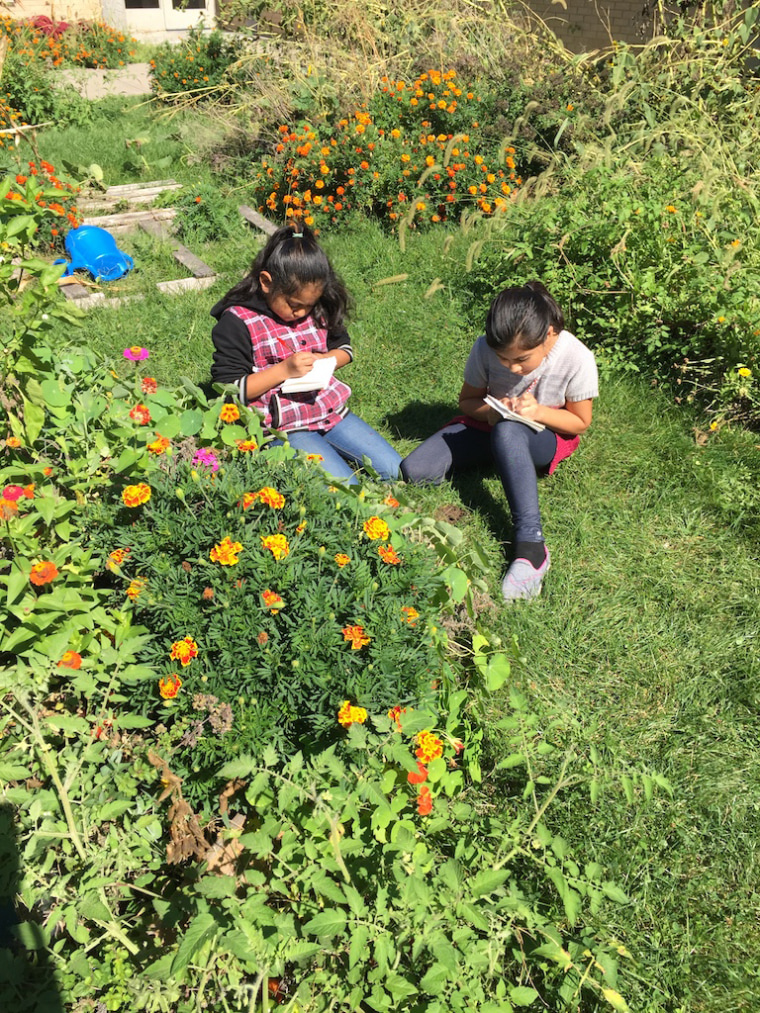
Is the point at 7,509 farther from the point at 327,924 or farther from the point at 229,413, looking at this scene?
the point at 327,924

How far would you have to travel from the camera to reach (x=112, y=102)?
9.72 m

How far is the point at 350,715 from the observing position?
1660 mm

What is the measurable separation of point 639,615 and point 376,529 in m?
1.40

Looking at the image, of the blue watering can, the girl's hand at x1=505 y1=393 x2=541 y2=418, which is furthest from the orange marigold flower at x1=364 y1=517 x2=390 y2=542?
the blue watering can

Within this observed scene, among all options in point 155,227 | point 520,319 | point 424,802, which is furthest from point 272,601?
point 155,227

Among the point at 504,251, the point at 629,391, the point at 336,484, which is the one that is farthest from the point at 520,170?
the point at 336,484

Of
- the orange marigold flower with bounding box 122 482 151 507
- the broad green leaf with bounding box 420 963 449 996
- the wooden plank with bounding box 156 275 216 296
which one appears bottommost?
the wooden plank with bounding box 156 275 216 296

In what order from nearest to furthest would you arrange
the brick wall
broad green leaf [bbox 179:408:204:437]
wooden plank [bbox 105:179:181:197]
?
broad green leaf [bbox 179:408:204:437]
wooden plank [bbox 105:179:181:197]
the brick wall

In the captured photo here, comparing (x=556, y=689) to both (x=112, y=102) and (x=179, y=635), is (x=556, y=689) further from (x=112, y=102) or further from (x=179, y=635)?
(x=112, y=102)

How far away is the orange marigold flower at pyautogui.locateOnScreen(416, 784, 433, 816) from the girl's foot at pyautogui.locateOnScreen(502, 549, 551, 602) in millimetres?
1147

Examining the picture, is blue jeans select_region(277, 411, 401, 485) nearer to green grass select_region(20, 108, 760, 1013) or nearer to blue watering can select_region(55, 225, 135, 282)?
green grass select_region(20, 108, 760, 1013)

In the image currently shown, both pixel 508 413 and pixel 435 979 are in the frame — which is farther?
pixel 508 413

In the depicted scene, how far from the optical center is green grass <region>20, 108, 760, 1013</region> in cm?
197

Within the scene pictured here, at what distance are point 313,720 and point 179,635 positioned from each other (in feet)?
1.24
